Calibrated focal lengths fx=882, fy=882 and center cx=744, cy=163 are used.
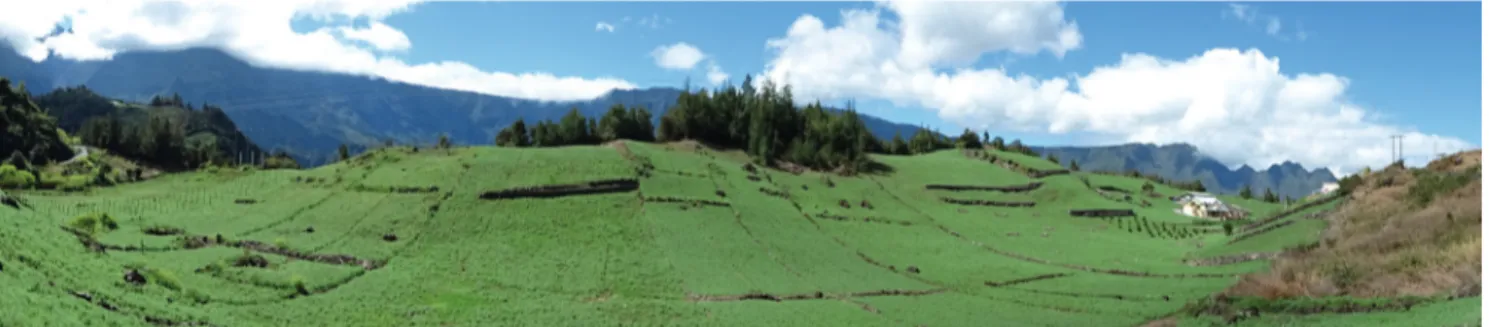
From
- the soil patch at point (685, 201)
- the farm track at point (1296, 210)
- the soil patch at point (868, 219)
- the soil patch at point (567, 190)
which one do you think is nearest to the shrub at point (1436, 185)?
the farm track at point (1296, 210)

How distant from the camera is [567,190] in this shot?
227 feet

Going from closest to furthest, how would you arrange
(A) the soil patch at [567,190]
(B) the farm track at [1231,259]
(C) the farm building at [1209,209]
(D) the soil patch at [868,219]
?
(B) the farm track at [1231,259] → (A) the soil patch at [567,190] → (D) the soil patch at [868,219] → (C) the farm building at [1209,209]

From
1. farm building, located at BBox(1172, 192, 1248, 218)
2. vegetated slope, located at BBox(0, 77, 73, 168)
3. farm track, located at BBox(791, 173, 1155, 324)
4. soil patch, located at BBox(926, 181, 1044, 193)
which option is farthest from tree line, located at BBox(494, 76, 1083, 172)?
vegetated slope, located at BBox(0, 77, 73, 168)

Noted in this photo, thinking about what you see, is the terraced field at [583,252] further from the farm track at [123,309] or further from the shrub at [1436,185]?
the shrub at [1436,185]

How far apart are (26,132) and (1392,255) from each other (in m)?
172

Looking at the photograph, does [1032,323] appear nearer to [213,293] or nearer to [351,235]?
[213,293]

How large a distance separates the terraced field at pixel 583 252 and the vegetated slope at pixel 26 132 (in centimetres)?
7335

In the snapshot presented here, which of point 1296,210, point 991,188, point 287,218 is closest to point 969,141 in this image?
point 991,188

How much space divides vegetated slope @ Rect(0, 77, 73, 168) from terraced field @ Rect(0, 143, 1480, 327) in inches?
2888

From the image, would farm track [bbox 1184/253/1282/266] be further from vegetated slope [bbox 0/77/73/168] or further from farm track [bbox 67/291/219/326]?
vegetated slope [bbox 0/77/73/168]

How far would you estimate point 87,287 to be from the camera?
27.8m

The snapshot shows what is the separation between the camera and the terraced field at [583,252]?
34.2 metres

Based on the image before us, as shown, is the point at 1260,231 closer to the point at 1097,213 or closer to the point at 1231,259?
the point at 1231,259

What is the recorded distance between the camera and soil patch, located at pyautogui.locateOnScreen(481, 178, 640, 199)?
67.3 m
